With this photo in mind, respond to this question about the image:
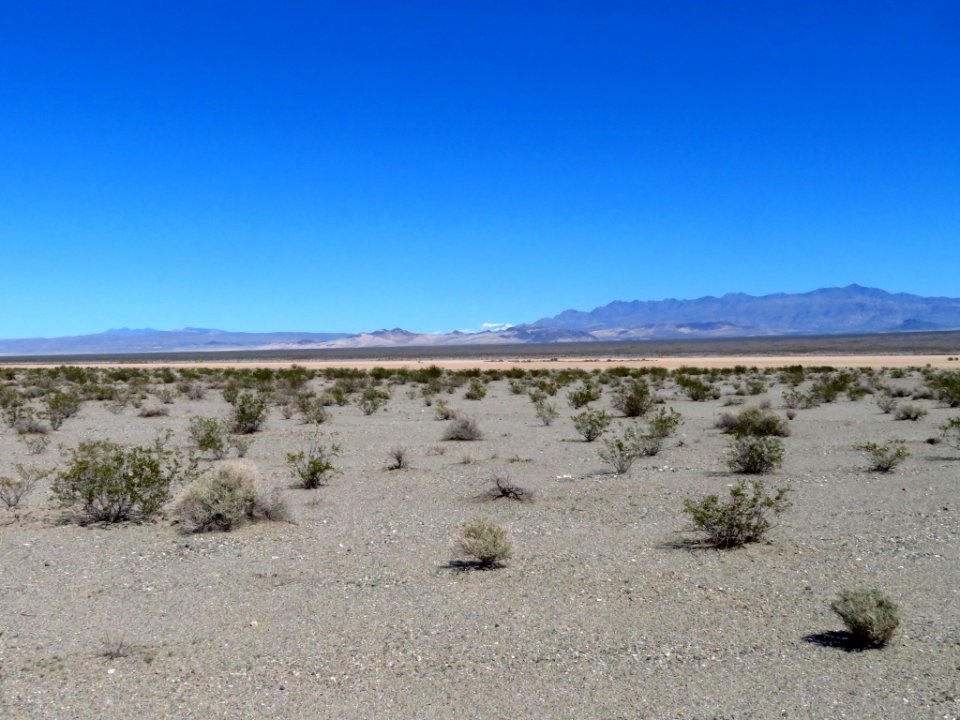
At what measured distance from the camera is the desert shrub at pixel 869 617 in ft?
22.2

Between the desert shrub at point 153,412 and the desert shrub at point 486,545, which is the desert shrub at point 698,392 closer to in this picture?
the desert shrub at point 153,412

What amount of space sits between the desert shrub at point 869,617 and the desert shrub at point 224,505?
24.1 ft

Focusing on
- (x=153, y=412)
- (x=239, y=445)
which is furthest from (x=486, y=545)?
(x=153, y=412)

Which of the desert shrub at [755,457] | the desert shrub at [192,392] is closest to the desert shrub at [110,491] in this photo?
the desert shrub at [755,457]

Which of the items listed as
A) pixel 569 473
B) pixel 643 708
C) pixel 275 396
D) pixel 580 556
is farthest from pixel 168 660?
pixel 275 396

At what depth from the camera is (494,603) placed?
321 inches

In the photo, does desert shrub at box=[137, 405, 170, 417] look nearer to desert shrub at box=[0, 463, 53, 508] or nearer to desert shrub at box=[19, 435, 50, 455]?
desert shrub at box=[19, 435, 50, 455]

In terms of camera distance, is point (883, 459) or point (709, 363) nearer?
point (883, 459)

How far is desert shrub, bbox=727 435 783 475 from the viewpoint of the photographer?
49.2ft

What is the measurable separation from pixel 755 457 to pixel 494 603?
324 inches

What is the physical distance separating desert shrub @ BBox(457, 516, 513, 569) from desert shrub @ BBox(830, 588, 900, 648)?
3464 mm

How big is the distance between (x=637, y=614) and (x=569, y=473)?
782cm

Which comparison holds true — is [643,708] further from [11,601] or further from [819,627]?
[11,601]

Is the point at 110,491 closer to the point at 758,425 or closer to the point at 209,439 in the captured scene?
the point at 209,439
